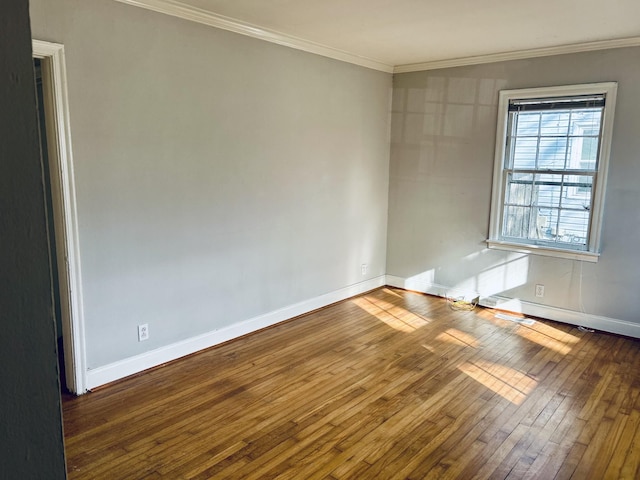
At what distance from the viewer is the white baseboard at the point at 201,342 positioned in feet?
10.8

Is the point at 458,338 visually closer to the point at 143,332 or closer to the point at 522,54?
the point at 143,332

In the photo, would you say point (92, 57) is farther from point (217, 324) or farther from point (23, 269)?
point (23, 269)

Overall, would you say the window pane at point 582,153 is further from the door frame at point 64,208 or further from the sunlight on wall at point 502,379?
the door frame at point 64,208

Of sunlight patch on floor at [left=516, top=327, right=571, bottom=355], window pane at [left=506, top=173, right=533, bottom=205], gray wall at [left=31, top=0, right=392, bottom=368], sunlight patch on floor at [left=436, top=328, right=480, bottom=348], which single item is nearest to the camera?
gray wall at [left=31, top=0, right=392, bottom=368]

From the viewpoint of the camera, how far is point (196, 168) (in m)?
Result: 3.67

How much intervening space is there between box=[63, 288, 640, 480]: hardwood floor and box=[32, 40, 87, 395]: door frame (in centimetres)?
28

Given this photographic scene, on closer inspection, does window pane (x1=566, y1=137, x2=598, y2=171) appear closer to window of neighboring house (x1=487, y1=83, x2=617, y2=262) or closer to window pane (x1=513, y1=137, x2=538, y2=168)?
window of neighboring house (x1=487, y1=83, x2=617, y2=262)

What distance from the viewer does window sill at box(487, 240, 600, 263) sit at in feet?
14.5

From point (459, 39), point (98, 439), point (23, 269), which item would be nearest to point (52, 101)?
point (98, 439)

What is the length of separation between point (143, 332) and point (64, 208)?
Answer: 41.9 inches

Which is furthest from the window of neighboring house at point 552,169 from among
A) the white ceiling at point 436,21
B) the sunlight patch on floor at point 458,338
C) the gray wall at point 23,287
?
the gray wall at point 23,287

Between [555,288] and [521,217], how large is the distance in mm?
772

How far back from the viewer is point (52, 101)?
2.83 m

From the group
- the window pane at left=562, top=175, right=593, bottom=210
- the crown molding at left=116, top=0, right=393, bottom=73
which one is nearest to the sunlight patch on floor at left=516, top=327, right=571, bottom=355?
the window pane at left=562, top=175, right=593, bottom=210
